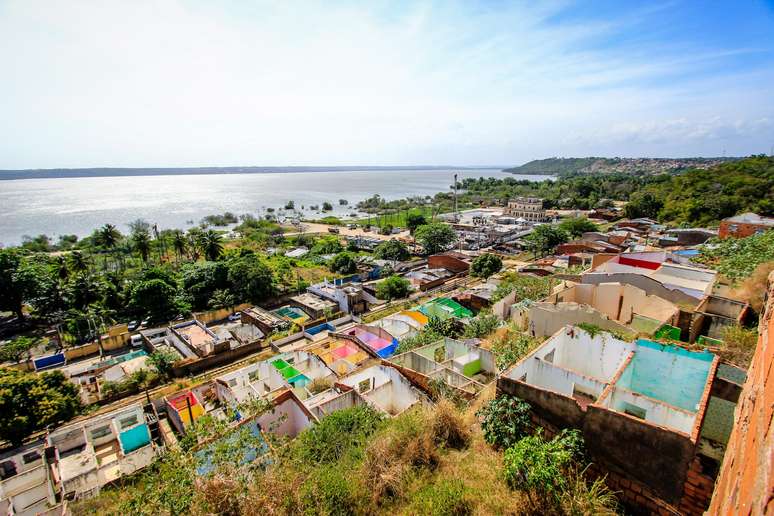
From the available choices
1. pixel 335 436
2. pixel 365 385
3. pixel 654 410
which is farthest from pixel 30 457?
pixel 654 410

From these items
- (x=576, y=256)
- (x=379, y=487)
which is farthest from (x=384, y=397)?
(x=576, y=256)

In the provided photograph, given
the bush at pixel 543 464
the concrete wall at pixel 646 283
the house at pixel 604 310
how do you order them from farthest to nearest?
the concrete wall at pixel 646 283
the house at pixel 604 310
the bush at pixel 543 464

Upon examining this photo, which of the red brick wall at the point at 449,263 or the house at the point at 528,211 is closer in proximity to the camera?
the red brick wall at the point at 449,263

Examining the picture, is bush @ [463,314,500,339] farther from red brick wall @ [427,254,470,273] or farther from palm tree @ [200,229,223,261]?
palm tree @ [200,229,223,261]

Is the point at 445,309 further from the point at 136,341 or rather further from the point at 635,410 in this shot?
the point at 136,341

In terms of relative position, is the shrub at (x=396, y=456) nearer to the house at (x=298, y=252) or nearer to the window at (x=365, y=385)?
the window at (x=365, y=385)

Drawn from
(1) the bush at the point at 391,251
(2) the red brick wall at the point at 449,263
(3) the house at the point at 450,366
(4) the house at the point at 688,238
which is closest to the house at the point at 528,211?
(1) the bush at the point at 391,251
